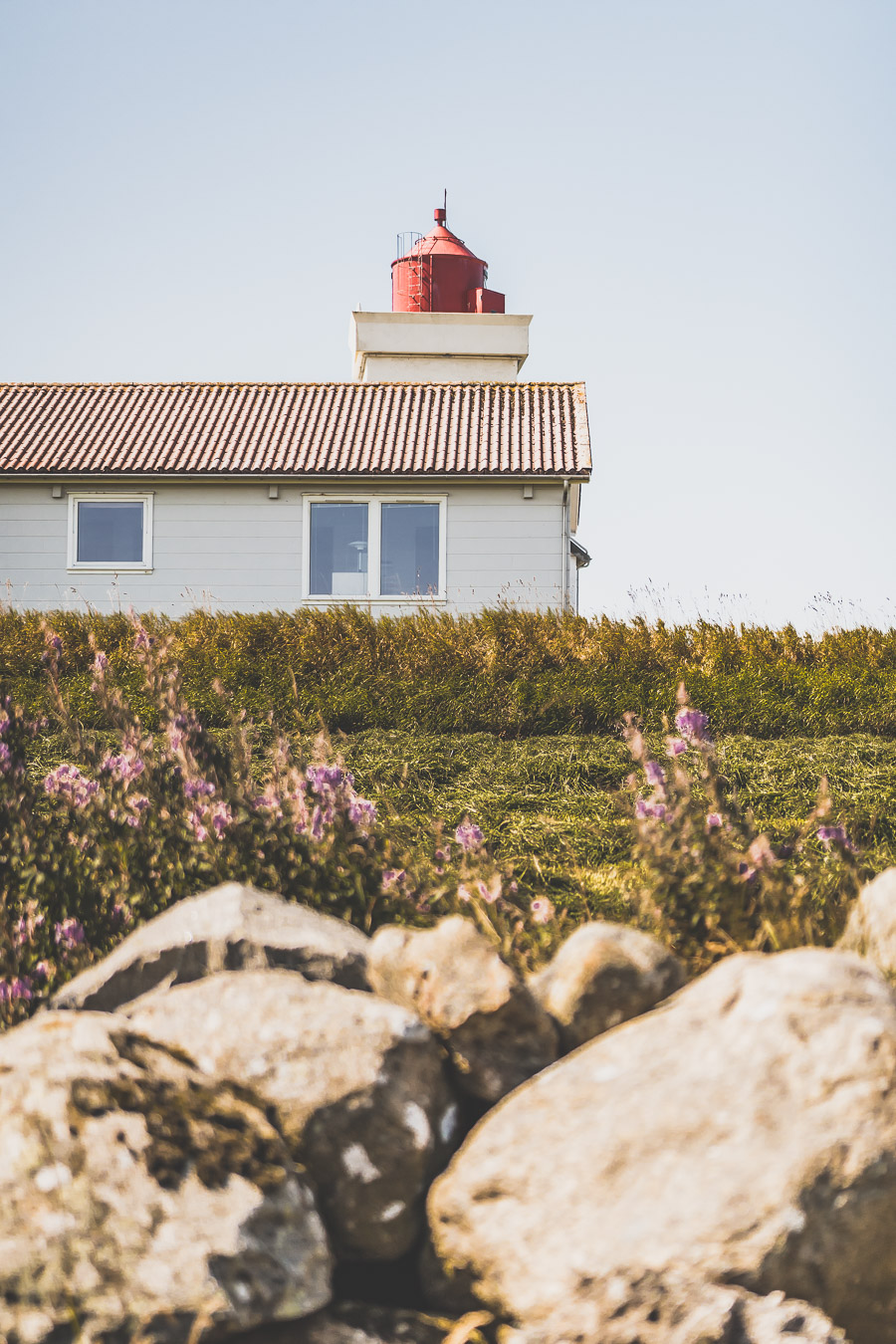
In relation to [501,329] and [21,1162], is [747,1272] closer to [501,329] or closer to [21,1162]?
[21,1162]

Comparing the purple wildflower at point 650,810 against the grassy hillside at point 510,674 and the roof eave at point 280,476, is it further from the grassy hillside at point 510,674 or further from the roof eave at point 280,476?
the roof eave at point 280,476

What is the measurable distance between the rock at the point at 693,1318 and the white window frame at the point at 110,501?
15.8 metres

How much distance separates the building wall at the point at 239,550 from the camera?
55.8 feet

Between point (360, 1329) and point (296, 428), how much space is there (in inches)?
654

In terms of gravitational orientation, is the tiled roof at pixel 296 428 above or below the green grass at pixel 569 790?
above

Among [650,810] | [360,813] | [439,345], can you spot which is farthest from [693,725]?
[439,345]

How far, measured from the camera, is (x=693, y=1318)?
8.14 feet

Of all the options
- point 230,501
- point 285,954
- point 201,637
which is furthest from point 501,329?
point 285,954

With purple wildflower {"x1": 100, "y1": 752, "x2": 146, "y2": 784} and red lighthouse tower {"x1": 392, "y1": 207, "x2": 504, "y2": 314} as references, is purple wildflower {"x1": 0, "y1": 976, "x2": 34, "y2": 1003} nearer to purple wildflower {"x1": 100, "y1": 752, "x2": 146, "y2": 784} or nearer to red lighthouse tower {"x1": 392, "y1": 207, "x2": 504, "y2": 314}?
purple wildflower {"x1": 100, "y1": 752, "x2": 146, "y2": 784}

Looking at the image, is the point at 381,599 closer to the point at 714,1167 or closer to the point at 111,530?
the point at 111,530

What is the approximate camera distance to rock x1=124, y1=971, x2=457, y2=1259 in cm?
288

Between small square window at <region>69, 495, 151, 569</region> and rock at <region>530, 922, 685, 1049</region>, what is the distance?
49.3 feet

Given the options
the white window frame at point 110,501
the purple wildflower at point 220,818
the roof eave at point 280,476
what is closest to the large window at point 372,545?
the roof eave at point 280,476

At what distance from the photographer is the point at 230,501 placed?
1731 cm
